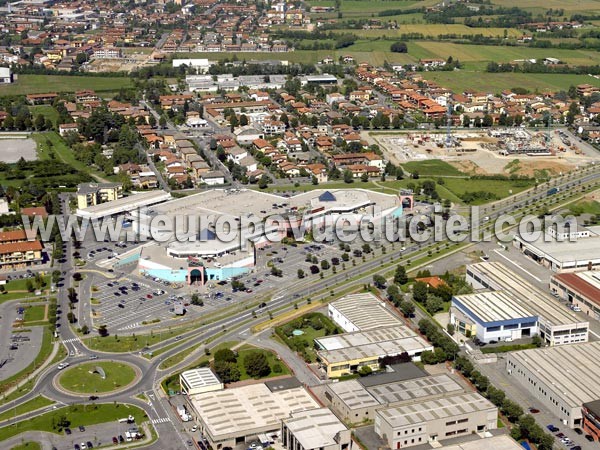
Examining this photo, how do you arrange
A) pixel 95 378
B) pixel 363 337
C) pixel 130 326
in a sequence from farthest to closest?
pixel 130 326
pixel 363 337
pixel 95 378

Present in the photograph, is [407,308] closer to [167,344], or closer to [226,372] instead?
[226,372]

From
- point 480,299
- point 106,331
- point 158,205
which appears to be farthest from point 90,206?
point 480,299

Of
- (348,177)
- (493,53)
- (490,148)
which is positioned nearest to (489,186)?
(490,148)

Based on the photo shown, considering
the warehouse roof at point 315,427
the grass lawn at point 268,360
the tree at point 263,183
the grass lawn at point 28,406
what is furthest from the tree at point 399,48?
the grass lawn at point 28,406

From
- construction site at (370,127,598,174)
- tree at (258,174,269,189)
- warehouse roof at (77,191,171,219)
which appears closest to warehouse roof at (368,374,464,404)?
warehouse roof at (77,191,171,219)

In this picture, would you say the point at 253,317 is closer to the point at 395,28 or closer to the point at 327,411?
the point at 327,411
